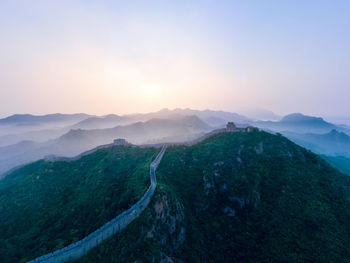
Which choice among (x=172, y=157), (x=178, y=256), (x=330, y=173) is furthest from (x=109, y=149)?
(x=330, y=173)

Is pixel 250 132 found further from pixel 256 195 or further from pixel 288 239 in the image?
pixel 288 239

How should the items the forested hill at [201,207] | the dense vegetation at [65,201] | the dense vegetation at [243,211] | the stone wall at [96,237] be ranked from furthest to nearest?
1. the dense vegetation at [65,201]
2. the forested hill at [201,207]
3. the dense vegetation at [243,211]
4. the stone wall at [96,237]

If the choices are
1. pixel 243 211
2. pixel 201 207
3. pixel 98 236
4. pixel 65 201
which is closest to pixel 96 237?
pixel 98 236

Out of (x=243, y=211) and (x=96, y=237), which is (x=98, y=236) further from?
(x=243, y=211)

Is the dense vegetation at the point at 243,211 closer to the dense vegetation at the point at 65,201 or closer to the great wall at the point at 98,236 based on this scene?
the great wall at the point at 98,236

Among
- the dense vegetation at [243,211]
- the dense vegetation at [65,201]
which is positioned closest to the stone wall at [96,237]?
the dense vegetation at [243,211]
